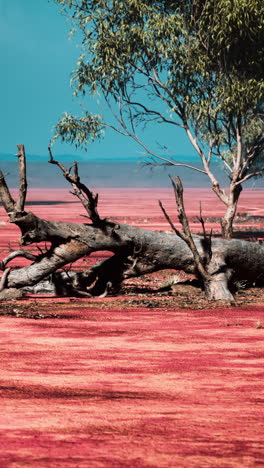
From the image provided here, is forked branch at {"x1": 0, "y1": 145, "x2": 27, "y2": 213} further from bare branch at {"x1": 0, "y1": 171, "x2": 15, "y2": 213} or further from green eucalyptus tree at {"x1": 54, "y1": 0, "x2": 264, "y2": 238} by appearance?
green eucalyptus tree at {"x1": 54, "y1": 0, "x2": 264, "y2": 238}

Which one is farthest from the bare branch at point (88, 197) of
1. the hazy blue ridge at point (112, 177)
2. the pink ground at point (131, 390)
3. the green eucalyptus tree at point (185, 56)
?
the hazy blue ridge at point (112, 177)

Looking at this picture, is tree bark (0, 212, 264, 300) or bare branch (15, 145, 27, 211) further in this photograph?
tree bark (0, 212, 264, 300)

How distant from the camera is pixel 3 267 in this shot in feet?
44.6

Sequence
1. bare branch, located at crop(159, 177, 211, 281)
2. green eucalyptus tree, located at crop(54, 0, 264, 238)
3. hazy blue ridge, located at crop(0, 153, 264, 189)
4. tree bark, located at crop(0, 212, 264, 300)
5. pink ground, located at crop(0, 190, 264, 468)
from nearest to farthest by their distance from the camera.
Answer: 1. pink ground, located at crop(0, 190, 264, 468)
2. tree bark, located at crop(0, 212, 264, 300)
3. bare branch, located at crop(159, 177, 211, 281)
4. green eucalyptus tree, located at crop(54, 0, 264, 238)
5. hazy blue ridge, located at crop(0, 153, 264, 189)

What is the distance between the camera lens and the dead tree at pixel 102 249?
13.2 metres

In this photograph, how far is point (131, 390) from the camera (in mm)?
7047

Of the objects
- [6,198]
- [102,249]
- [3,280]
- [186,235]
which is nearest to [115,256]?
[102,249]

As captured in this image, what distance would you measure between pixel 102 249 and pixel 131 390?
661 cm

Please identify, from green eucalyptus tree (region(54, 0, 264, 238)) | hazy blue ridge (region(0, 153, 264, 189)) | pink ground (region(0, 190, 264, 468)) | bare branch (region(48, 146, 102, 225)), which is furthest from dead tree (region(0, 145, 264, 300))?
hazy blue ridge (region(0, 153, 264, 189))

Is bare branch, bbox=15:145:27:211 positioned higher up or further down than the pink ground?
higher up

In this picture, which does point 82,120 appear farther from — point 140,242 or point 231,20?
point 140,242

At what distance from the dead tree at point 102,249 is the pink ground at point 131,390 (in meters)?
1.41

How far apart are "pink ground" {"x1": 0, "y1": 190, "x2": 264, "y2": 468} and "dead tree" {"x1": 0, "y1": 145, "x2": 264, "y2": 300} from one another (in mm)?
1414

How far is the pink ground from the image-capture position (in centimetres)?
507
